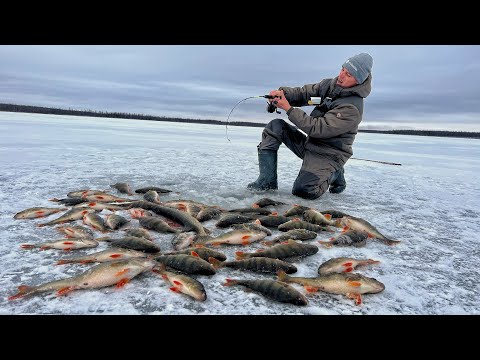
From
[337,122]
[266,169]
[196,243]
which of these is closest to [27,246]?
[196,243]

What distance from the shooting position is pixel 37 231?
144 inches

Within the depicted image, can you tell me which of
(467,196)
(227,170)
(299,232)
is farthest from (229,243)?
(467,196)

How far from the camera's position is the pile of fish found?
2586 millimetres

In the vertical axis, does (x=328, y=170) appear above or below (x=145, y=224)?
above

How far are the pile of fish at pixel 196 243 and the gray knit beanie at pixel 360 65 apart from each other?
2.12 meters

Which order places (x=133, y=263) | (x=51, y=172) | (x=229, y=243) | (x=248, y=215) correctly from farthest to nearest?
(x=51, y=172) < (x=248, y=215) < (x=229, y=243) < (x=133, y=263)

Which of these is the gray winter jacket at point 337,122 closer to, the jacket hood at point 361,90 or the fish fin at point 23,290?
the jacket hood at point 361,90

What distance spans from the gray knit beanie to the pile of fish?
212cm

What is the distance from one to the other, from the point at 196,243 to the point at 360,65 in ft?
12.0

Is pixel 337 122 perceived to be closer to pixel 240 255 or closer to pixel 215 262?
pixel 240 255

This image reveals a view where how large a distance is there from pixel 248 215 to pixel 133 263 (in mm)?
1902

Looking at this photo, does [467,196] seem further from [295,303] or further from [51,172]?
[51,172]

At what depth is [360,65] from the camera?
17.1 feet

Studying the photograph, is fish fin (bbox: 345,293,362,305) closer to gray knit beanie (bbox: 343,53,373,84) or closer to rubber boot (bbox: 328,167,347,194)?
gray knit beanie (bbox: 343,53,373,84)
